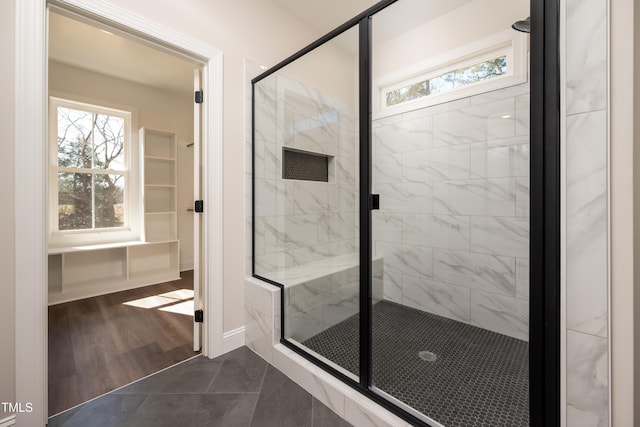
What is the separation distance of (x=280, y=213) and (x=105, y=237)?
2.79 metres

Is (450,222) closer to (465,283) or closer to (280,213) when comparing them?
(465,283)

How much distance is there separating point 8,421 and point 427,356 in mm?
2138

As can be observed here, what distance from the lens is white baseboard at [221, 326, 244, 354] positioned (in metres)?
1.95

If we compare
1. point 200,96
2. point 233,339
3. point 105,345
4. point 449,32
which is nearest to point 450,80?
point 449,32

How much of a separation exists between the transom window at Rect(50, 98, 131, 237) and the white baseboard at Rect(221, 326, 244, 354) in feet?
8.93

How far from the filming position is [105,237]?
11.5 ft

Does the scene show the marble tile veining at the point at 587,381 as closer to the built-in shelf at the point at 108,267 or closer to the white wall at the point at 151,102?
the built-in shelf at the point at 108,267

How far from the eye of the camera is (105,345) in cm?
208

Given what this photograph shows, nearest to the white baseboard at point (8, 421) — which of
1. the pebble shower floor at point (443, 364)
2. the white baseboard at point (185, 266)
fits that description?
the pebble shower floor at point (443, 364)

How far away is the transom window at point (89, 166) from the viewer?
3221 mm

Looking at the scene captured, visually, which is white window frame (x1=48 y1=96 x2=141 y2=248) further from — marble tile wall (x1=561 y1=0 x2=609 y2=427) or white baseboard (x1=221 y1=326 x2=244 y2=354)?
marble tile wall (x1=561 y1=0 x2=609 y2=427)

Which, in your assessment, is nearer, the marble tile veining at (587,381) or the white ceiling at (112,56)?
A: the marble tile veining at (587,381)

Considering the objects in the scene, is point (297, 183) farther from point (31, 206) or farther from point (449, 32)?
point (449, 32)

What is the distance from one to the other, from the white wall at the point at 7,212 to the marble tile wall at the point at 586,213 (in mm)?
2138
